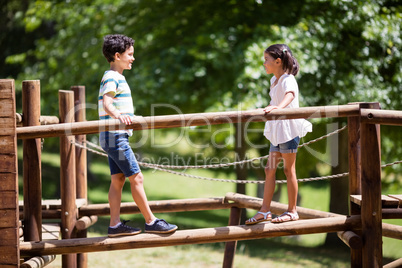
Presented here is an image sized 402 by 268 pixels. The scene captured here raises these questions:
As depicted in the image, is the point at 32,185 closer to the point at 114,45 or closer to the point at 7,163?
the point at 7,163

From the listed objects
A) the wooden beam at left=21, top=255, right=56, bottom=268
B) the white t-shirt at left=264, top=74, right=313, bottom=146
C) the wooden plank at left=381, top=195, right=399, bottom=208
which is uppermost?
the white t-shirt at left=264, top=74, right=313, bottom=146

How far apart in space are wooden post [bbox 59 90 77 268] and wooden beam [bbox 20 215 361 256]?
46.6 inches

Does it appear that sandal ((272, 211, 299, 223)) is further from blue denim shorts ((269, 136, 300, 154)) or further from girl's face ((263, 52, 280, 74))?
girl's face ((263, 52, 280, 74))

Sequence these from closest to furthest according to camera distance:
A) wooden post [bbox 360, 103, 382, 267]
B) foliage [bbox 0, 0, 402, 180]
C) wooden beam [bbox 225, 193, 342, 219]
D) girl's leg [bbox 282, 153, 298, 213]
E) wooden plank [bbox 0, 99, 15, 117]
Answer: wooden plank [bbox 0, 99, 15, 117] < wooden post [bbox 360, 103, 382, 267] < girl's leg [bbox 282, 153, 298, 213] < wooden beam [bbox 225, 193, 342, 219] < foliage [bbox 0, 0, 402, 180]

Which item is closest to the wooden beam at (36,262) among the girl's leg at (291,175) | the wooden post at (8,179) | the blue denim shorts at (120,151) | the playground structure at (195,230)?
the playground structure at (195,230)

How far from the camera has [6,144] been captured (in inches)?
157

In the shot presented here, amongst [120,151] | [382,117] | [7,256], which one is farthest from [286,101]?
[7,256]

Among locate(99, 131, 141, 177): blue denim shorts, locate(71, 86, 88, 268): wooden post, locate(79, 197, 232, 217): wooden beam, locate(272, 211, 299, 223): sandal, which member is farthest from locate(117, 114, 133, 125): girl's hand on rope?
locate(71, 86, 88, 268): wooden post

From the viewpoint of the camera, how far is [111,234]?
4.30m

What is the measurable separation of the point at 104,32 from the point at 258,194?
691 centimetres

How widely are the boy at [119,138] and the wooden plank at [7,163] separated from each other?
670mm

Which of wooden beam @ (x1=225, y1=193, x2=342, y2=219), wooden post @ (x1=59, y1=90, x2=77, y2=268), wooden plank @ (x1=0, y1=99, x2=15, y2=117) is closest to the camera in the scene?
wooden plank @ (x1=0, y1=99, x2=15, y2=117)

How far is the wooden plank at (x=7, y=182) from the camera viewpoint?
13.2 feet

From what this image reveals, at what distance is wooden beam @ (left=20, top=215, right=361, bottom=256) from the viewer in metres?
4.25
